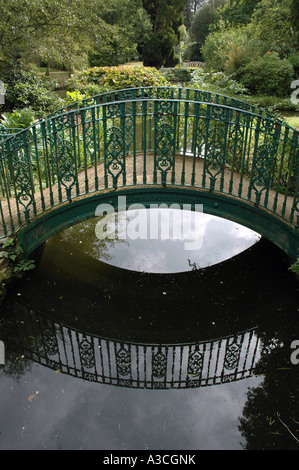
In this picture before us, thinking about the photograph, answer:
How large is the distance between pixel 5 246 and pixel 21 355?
1.68m

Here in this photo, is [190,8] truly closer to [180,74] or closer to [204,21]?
[204,21]

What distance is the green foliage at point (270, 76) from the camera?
18.5 metres

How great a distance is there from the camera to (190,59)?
40438 millimetres

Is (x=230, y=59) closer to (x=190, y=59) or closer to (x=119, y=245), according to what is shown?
(x=119, y=245)

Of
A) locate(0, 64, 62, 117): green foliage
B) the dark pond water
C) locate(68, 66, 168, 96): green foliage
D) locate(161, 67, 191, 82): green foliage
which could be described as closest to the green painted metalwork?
the dark pond water

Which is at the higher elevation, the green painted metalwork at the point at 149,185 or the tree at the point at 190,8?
the tree at the point at 190,8

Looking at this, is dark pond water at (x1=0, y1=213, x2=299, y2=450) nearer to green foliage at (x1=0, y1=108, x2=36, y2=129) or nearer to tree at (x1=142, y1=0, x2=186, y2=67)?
green foliage at (x1=0, y1=108, x2=36, y2=129)

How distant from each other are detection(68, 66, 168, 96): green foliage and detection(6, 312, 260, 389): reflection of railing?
11.2 m

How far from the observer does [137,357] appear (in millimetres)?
5008

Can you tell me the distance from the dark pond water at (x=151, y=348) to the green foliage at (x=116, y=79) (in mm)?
9504

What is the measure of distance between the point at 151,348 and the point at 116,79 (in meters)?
12.9

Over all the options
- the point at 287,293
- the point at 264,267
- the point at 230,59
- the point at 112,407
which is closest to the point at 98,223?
the point at 264,267

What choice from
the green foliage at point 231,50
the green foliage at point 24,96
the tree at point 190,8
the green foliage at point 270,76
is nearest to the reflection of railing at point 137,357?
the green foliage at point 24,96

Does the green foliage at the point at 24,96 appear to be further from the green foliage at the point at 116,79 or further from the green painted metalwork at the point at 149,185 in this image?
the green painted metalwork at the point at 149,185
